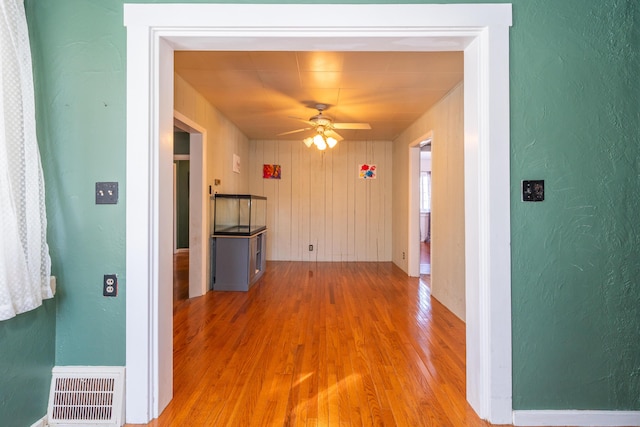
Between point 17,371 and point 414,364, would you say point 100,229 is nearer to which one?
point 17,371

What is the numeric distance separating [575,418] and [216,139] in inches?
175

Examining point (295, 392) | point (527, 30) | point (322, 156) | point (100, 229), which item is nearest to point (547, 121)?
point (527, 30)

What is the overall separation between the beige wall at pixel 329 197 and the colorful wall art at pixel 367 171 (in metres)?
0.10

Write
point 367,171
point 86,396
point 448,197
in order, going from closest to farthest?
point 86,396 < point 448,197 < point 367,171

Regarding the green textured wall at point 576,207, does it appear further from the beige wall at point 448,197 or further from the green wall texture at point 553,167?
the beige wall at point 448,197

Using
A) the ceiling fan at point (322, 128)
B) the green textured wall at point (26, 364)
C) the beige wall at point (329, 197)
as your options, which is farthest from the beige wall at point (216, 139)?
the green textured wall at point (26, 364)

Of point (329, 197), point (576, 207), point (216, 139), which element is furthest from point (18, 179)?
point (329, 197)

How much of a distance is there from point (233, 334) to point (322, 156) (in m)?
4.40

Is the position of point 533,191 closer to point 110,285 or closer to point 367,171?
point 110,285

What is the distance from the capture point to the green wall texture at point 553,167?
166 centimetres

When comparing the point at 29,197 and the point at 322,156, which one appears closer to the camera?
the point at 29,197

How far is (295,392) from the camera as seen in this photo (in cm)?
198

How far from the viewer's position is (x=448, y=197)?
3773mm

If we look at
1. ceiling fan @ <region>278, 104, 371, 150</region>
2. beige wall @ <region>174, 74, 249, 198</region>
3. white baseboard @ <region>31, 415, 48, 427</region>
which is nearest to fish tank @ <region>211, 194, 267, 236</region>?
beige wall @ <region>174, 74, 249, 198</region>
